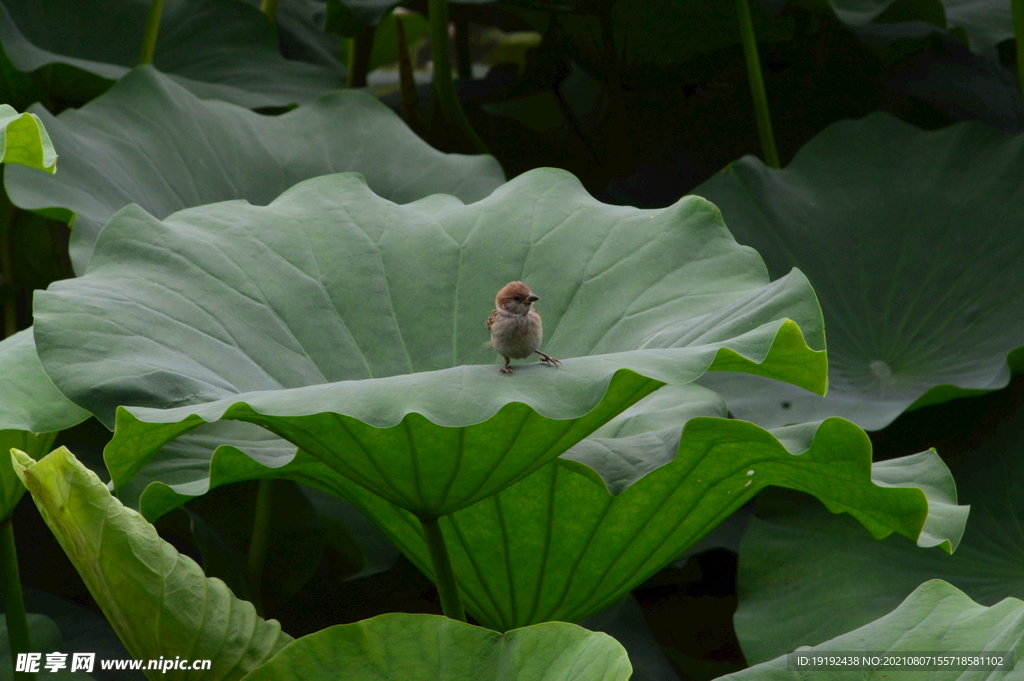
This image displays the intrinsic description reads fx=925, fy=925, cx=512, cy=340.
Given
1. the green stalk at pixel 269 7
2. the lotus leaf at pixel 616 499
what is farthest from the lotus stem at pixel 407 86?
the lotus leaf at pixel 616 499

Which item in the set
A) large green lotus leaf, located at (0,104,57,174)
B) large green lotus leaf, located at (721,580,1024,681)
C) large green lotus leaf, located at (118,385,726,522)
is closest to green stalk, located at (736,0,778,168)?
large green lotus leaf, located at (118,385,726,522)

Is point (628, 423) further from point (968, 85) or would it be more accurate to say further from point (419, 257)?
point (968, 85)

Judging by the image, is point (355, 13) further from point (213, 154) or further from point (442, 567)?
point (442, 567)

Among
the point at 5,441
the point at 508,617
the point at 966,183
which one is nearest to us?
the point at 5,441

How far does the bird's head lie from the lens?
1.81 metres

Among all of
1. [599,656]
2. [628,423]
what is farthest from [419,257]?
[599,656]

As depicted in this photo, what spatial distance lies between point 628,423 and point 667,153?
5.58 feet

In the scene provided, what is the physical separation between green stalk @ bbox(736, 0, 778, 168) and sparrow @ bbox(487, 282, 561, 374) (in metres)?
1.64

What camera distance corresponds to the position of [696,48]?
3.57 m

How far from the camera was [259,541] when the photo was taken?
2.41 m

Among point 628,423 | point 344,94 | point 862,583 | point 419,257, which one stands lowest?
point 862,583

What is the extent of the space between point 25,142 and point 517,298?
0.88 metres

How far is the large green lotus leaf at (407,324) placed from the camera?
52.8 inches

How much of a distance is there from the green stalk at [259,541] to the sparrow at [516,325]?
87cm
